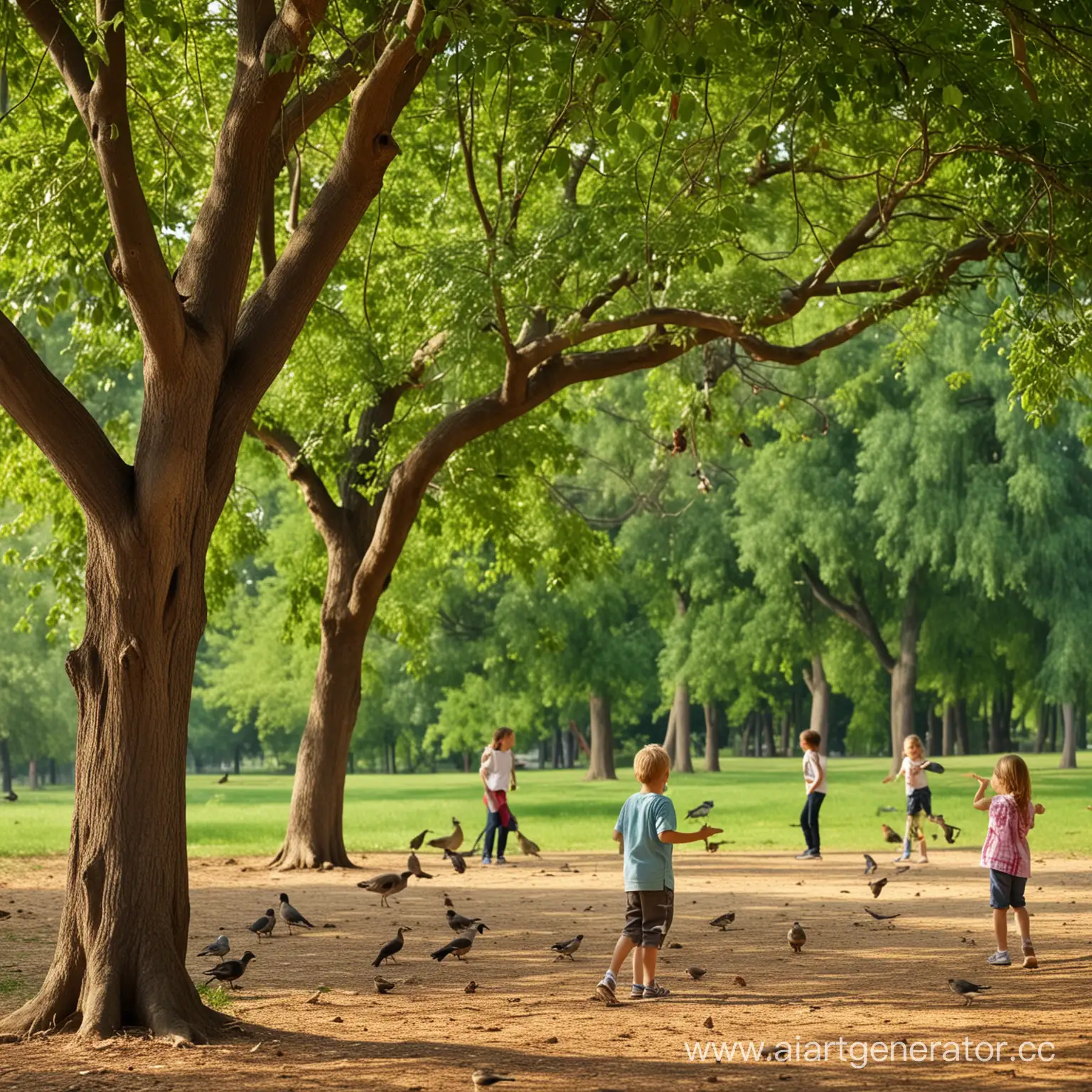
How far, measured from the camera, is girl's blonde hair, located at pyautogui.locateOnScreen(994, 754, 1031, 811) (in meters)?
9.55

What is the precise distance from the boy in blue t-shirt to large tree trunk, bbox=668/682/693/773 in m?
43.1

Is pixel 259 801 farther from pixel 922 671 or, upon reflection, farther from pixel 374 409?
pixel 374 409

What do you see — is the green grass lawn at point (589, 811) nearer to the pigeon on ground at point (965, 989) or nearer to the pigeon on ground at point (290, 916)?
the pigeon on ground at point (290, 916)

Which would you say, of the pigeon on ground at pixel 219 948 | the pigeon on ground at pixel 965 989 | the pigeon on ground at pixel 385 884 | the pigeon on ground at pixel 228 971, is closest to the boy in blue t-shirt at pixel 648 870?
the pigeon on ground at pixel 965 989

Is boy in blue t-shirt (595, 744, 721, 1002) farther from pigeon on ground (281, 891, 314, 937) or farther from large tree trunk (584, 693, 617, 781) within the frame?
large tree trunk (584, 693, 617, 781)

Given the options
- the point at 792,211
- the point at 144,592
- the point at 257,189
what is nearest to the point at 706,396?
the point at 792,211

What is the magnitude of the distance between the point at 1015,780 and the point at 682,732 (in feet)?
145

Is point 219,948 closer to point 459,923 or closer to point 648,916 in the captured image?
point 459,923

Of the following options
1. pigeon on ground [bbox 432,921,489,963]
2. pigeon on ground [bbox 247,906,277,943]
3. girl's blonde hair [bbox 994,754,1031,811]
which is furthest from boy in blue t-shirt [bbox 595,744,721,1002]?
pigeon on ground [bbox 247,906,277,943]

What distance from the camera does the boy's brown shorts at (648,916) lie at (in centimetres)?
834

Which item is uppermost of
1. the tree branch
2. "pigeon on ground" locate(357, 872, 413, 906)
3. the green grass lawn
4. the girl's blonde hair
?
the tree branch

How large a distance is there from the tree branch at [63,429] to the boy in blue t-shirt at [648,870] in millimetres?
3341

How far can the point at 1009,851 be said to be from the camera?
9.46 m

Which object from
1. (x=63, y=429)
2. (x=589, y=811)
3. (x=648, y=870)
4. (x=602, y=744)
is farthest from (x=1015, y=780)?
(x=602, y=744)
